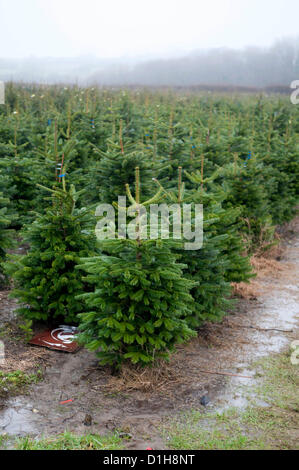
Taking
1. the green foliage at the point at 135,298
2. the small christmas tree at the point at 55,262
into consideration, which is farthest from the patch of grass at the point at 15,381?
the small christmas tree at the point at 55,262

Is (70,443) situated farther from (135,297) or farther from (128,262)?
(128,262)

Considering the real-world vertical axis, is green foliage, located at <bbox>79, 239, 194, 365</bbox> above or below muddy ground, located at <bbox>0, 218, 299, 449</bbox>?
above

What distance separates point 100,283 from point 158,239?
75 centimetres

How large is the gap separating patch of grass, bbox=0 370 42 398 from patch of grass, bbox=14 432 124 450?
77 centimetres

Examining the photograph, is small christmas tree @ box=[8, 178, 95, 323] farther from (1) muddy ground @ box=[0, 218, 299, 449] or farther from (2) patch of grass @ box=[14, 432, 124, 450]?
(2) patch of grass @ box=[14, 432, 124, 450]

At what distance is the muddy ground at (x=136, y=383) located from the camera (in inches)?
155

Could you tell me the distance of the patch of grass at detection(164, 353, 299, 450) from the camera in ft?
12.2

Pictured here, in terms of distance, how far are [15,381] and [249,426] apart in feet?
7.56

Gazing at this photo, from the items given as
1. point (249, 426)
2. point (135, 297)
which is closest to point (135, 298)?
point (135, 297)

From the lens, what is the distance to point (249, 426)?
157 inches

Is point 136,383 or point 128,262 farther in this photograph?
point 136,383

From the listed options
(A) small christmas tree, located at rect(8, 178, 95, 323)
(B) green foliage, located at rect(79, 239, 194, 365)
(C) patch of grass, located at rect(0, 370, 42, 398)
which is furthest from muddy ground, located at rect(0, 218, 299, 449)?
(A) small christmas tree, located at rect(8, 178, 95, 323)

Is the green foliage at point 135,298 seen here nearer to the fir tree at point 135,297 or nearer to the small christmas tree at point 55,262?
the fir tree at point 135,297
